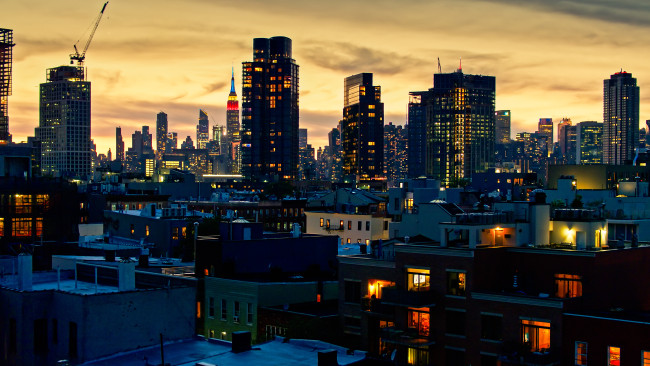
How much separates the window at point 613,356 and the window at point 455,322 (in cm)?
853

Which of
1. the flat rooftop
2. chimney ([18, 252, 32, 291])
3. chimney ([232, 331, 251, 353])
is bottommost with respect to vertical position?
the flat rooftop

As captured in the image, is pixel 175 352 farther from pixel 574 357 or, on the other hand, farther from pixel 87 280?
pixel 574 357

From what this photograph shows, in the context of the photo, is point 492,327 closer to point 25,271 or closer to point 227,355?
point 227,355

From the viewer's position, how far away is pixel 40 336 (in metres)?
39.9

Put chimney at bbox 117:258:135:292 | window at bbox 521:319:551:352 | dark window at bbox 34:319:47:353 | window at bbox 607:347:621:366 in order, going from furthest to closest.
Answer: chimney at bbox 117:258:135:292, window at bbox 521:319:551:352, dark window at bbox 34:319:47:353, window at bbox 607:347:621:366

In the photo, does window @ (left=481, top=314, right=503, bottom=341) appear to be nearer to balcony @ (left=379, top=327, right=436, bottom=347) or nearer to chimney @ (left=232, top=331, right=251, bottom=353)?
balcony @ (left=379, top=327, right=436, bottom=347)

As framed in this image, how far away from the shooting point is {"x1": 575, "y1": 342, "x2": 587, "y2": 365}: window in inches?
1571

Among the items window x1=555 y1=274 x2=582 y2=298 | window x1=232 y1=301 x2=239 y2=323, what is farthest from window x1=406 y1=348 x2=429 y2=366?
window x1=232 y1=301 x2=239 y2=323

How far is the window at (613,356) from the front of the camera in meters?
38.8

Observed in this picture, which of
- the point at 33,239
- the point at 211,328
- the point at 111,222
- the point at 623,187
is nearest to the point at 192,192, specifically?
the point at 111,222

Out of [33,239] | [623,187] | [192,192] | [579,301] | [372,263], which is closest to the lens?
[579,301]

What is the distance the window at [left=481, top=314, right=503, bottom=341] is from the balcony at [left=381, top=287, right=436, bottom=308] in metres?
3.15

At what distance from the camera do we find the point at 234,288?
57.0 metres

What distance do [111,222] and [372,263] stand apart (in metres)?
76.8
